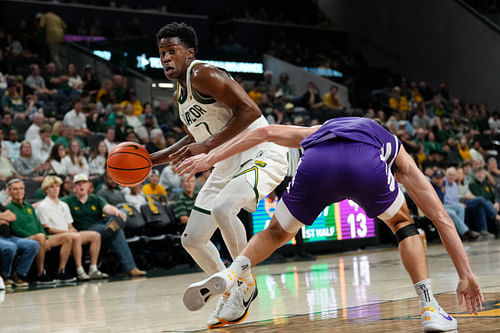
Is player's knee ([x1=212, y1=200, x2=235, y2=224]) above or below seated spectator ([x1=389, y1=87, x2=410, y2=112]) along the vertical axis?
below

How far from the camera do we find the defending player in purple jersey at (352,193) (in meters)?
Result: 3.53

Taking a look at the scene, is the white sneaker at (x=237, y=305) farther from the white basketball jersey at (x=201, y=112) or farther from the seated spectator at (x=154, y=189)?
the seated spectator at (x=154, y=189)

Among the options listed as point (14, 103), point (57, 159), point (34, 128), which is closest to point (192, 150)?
point (57, 159)

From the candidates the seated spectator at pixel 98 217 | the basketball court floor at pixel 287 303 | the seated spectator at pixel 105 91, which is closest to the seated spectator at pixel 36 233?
the seated spectator at pixel 98 217

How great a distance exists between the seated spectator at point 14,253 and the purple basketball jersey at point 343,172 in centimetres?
561

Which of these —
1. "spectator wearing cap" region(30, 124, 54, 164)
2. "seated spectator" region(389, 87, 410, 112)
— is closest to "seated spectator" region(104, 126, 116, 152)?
"spectator wearing cap" region(30, 124, 54, 164)

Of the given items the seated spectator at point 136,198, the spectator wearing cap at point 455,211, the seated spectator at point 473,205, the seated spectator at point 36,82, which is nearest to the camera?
the seated spectator at point 136,198

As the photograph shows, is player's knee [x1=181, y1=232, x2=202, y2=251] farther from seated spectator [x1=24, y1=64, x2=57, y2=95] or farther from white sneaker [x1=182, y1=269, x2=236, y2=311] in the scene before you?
seated spectator [x1=24, y1=64, x2=57, y2=95]

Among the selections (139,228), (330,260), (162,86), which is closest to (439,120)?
(162,86)

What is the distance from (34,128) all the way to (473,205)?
26.7 feet

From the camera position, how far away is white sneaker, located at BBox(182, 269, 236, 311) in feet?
11.2

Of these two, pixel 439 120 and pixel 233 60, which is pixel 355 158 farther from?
pixel 233 60

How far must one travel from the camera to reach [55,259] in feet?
29.9

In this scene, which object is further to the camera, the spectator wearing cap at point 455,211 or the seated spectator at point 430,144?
the seated spectator at point 430,144
